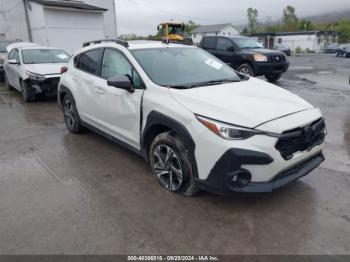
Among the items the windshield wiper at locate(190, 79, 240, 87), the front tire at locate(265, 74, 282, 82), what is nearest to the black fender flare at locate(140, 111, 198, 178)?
the windshield wiper at locate(190, 79, 240, 87)

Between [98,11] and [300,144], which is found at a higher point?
[98,11]

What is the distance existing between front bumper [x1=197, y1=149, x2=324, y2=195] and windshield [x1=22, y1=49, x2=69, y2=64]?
766cm

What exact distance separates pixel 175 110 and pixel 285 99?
131 centimetres

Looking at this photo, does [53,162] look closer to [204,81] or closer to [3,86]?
[204,81]

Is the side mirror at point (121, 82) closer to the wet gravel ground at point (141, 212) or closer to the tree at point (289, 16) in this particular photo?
the wet gravel ground at point (141, 212)

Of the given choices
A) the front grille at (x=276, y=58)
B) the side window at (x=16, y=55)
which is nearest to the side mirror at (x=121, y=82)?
the side window at (x=16, y=55)

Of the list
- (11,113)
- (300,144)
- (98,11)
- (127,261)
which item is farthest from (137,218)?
(98,11)

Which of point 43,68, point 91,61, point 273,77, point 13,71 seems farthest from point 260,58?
point 13,71

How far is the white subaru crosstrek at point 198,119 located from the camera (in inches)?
108

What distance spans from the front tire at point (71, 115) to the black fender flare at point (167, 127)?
84.7 inches

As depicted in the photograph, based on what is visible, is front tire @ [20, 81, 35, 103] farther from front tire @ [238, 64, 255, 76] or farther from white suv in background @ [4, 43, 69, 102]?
front tire @ [238, 64, 255, 76]

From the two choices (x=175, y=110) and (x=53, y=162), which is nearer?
(x=175, y=110)

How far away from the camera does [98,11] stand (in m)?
19.9

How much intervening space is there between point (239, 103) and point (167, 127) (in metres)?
0.86
